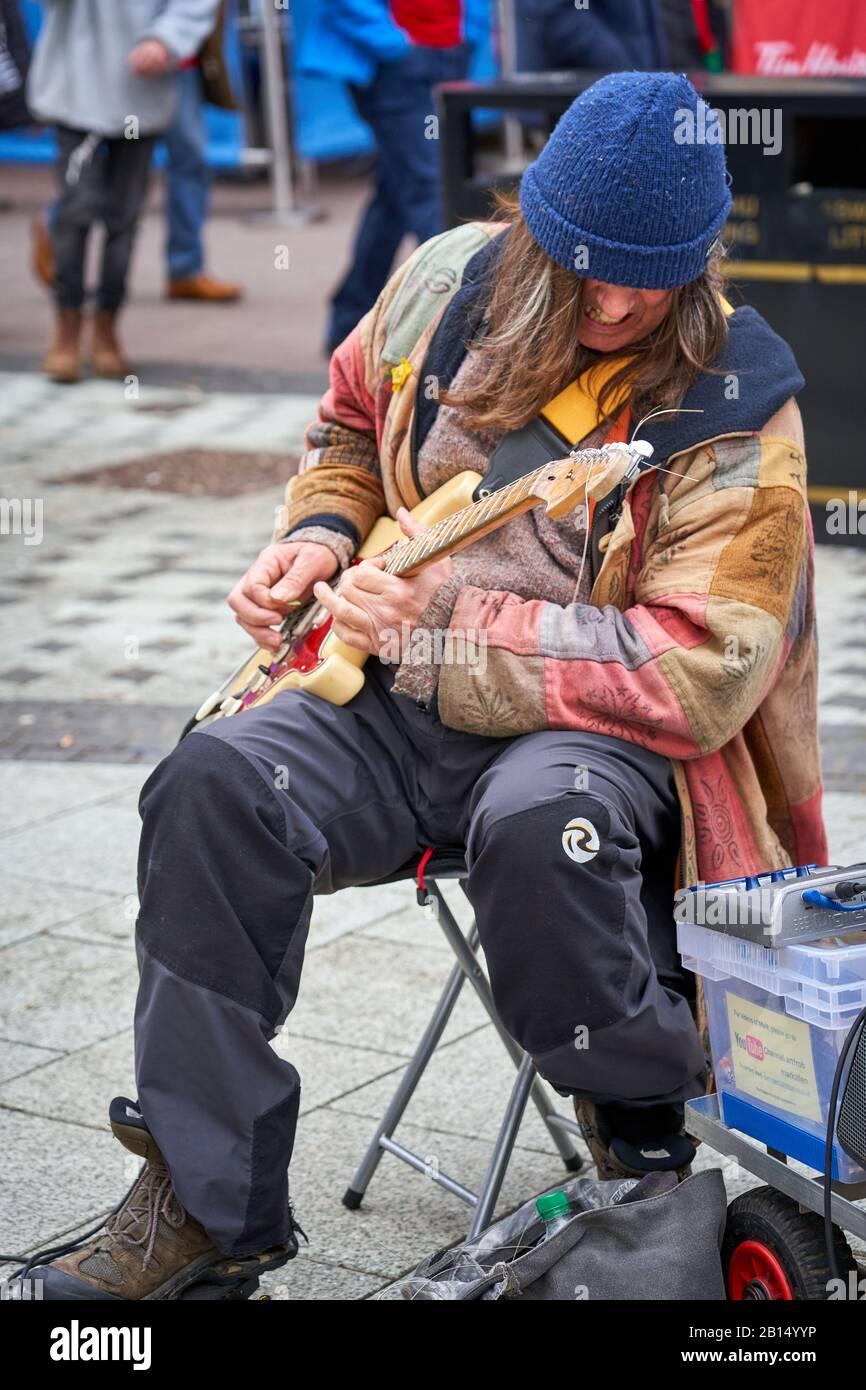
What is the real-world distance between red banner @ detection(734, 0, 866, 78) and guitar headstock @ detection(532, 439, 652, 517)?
5.06m

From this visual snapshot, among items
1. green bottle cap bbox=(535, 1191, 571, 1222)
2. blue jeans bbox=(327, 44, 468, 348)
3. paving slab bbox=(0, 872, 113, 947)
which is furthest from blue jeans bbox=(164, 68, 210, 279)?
green bottle cap bbox=(535, 1191, 571, 1222)

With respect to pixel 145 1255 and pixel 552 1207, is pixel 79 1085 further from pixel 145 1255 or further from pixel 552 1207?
pixel 552 1207

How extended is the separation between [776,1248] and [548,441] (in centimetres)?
112

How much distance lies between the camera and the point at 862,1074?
2.11m

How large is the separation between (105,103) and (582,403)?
243 inches

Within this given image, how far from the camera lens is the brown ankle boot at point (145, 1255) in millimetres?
2367

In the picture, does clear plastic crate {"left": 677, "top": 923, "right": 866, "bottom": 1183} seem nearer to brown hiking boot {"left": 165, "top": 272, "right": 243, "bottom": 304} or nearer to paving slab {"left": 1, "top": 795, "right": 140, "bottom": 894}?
paving slab {"left": 1, "top": 795, "right": 140, "bottom": 894}

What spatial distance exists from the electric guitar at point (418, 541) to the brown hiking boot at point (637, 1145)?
0.69 metres

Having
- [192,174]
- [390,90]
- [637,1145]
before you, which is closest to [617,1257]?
[637,1145]

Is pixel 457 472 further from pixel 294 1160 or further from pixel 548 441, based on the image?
pixel 294 1160

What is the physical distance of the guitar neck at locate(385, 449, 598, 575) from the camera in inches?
96.3

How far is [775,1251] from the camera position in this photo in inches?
88.4

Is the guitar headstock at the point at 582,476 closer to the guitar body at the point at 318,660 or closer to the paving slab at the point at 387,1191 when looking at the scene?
the guitar body at the point at 318,660
